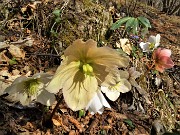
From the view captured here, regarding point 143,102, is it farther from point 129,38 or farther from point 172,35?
point 172,35

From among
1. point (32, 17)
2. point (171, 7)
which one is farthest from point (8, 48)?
point (171, 7)

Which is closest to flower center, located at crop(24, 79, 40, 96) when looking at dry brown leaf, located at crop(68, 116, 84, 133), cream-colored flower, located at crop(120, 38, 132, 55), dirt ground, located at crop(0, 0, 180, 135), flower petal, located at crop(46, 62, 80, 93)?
flower petal, located at crop(46, 62, 80, 93)

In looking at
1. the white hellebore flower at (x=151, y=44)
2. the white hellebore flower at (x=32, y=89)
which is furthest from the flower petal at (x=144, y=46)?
the white hellebore flower at (x=32, y=89)

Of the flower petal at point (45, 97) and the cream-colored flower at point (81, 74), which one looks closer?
the cream-colored flower at point (81, 74)

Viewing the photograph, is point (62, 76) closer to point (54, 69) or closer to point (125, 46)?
point (54, 69)

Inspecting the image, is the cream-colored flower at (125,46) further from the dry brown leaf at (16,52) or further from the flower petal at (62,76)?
the flower petal at (62,76)
